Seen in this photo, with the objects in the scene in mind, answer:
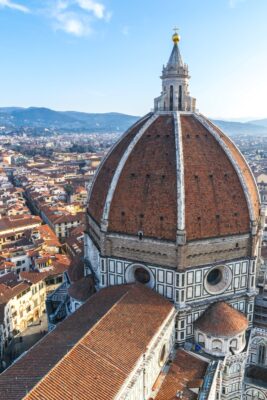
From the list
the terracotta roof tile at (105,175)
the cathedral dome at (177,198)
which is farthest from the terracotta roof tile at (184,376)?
the terracotta roof tile at (105,175)

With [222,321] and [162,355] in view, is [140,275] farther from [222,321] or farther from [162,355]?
[222,321]

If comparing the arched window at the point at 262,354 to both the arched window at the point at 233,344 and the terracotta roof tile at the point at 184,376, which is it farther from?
the terracotta roof tile at the point at 184,376

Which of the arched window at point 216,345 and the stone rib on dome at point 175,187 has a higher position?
the stone rib on dome at point 175,187

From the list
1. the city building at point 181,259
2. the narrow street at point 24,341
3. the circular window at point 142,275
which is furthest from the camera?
the narrow street at point 24,341

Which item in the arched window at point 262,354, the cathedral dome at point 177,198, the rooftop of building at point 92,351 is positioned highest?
the cathedral dome at point 177,198

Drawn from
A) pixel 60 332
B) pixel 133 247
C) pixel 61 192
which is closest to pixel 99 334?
pixel 60 332

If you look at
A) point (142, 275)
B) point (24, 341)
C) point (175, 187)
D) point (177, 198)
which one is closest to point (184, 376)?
point (142, 275)
